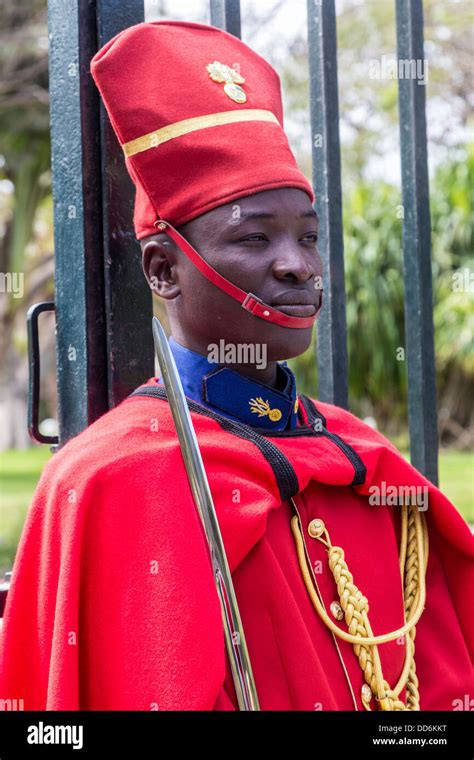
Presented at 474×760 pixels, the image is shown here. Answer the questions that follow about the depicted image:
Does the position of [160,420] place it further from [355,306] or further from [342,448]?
[355,306]

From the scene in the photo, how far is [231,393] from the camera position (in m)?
2.08

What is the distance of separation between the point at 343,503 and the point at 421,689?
0.41 meters

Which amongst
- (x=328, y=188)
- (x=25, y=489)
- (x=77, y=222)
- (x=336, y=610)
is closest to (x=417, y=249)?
(x=328, y=188)

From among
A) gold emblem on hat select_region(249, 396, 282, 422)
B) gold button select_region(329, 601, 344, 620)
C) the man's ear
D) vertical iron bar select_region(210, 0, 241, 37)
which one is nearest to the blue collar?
gold emblem on hat select_region(249, 396, 282, 422)

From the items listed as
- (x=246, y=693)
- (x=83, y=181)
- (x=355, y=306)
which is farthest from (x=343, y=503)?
(x=355, y=306)

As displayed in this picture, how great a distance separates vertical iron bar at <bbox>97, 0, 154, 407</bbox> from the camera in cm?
237

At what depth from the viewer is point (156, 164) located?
2.08m

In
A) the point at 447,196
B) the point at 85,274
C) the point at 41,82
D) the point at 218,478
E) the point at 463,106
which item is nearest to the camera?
the point at 218,478

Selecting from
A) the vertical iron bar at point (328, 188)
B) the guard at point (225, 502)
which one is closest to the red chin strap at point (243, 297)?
the guard at point (225, 502)

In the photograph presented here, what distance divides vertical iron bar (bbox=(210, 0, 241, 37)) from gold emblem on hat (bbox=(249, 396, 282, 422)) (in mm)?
930

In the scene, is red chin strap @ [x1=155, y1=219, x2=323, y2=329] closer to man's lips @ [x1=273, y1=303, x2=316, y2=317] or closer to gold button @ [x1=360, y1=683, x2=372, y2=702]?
man's lips @ [x1=273, y1=303, x2=316, y2=317]

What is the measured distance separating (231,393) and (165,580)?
422 mm

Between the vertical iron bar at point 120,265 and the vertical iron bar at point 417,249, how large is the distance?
0.67 meters

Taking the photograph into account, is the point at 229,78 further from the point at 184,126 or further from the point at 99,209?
the point at 99,209
